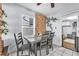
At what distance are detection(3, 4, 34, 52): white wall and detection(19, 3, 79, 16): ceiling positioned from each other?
102 mm

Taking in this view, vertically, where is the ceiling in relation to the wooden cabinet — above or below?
above

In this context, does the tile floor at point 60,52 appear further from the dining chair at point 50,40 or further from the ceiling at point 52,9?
the ceiling at point 52,9

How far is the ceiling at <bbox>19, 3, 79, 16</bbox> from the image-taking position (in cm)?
154

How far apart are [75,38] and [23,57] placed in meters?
0.89

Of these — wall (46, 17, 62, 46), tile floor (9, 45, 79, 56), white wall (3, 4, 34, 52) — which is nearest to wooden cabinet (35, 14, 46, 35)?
wall (46, 17, 62, 46)

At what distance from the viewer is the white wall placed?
152 cm

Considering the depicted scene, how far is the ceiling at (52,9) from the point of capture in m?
1.54

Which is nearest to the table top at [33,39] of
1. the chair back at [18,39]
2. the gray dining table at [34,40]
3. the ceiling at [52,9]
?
the gray dining table at [34,40]

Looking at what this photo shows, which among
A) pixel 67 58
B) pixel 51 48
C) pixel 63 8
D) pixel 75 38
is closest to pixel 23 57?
pixel 51 48

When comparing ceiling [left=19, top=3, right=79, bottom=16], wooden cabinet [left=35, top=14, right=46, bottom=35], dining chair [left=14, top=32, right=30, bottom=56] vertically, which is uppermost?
ceiling [left=19, top=3, right=79, bottom=16]

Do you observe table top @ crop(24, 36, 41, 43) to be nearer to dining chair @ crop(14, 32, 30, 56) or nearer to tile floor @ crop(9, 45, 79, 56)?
dining chair @ crop(14, 32, 30, 56)

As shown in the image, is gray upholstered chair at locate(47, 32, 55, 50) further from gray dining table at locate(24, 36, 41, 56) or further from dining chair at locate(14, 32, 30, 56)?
dining chair at locate(14, 32, 30, 56)

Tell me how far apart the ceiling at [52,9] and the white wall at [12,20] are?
0.33 feet

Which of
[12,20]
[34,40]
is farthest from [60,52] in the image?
[12,20]
